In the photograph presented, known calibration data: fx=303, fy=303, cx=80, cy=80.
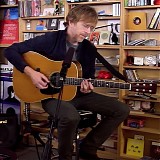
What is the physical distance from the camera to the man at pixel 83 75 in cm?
229

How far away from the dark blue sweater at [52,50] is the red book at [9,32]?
1.32 metres

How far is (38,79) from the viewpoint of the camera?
2324 mm

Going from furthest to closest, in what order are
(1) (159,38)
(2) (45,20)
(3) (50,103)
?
1. (2) (45,20)
2. (1) (159,38)
3. (3) (50,103)

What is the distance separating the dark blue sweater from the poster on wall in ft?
4.63

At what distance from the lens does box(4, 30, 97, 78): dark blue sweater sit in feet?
8.07

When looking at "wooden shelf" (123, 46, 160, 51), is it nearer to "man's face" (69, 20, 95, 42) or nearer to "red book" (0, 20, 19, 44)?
"man's face" (69, 20, 95, 42)

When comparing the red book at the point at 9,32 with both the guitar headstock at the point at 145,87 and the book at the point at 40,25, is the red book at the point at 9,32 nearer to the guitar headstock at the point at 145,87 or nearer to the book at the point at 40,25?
the book at the point at 40,25

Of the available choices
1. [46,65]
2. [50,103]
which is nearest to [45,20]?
[46,65]

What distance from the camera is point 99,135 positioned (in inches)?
94.8

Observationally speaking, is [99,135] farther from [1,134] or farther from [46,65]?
[1,134]

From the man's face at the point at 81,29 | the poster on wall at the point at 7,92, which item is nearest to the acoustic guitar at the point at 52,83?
the man's face at the point at 81,29

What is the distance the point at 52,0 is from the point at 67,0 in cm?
39

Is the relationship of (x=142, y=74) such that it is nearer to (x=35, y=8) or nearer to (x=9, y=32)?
(x=35, y=8)

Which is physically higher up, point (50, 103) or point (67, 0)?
point (67, 0)
